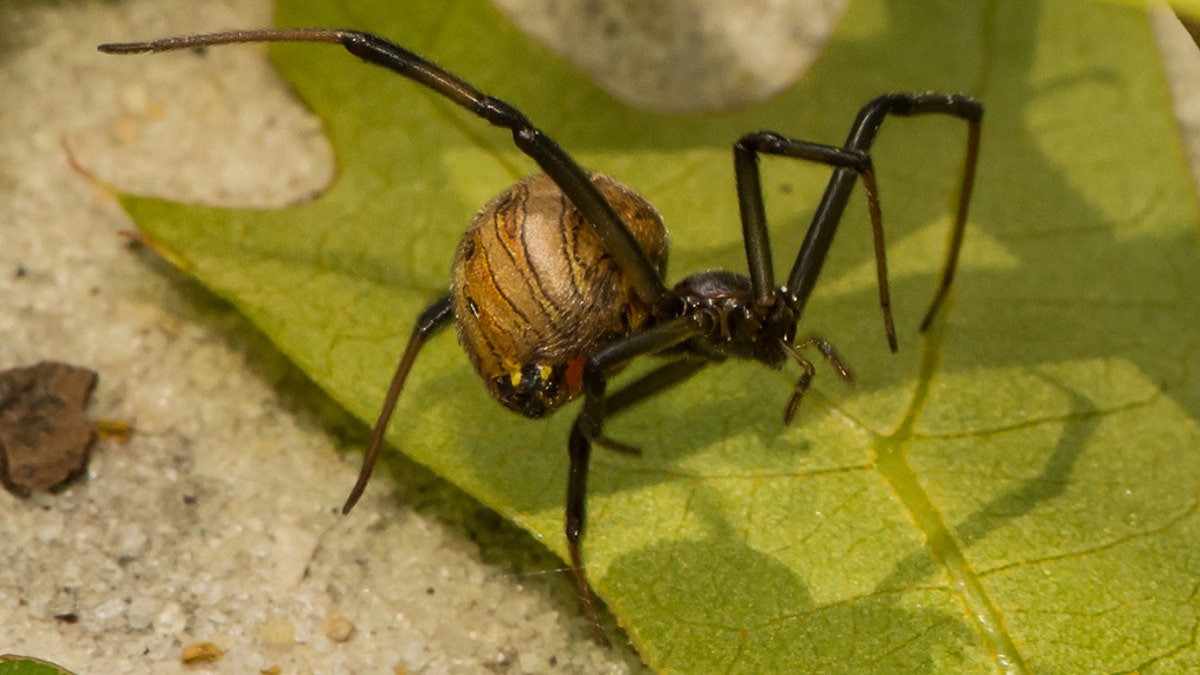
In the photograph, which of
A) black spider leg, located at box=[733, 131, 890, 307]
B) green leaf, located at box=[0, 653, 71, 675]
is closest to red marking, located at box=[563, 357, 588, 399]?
black spider leg, located at box=[733, 131, 890, 307]

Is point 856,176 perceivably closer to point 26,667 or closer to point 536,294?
point 536,294

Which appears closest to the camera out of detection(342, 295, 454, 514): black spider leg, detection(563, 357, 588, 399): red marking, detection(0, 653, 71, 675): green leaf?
detection(0, 653, 71, 675): green leaf

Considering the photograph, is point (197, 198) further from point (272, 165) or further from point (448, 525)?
point (448, 525)

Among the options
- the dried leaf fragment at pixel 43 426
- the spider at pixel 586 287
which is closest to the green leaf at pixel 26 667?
the dried leaf fragment at pixel 43 426

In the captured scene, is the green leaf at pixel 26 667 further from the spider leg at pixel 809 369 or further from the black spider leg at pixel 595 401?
the spider leg at pixel 809 369

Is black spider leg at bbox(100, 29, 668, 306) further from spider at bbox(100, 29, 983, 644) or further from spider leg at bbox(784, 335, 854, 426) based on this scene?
spider leg at bbox(784, 335, 854, 426)

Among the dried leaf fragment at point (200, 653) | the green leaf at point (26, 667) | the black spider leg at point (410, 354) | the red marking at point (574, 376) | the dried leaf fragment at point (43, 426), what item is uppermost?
the red marking at point (574, 376)
